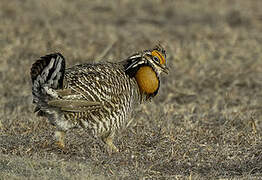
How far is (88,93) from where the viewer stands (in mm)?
5531

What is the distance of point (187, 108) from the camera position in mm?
8055

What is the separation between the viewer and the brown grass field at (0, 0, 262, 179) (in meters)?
5.44

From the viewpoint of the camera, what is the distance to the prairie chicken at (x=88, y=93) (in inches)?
210

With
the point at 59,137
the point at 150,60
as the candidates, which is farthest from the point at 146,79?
the point at 59,137

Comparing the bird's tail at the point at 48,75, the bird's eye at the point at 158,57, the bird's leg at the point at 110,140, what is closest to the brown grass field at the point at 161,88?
the bird's leg at the point at 110,140

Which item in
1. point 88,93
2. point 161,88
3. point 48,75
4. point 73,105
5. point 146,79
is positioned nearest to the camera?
point 48,75

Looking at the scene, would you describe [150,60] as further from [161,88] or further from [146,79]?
[161,88]

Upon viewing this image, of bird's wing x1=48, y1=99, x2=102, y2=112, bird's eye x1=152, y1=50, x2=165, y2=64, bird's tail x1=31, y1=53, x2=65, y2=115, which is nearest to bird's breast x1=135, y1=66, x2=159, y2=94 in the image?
bird's eye x1=152, y1=50, x2=165, y2=64

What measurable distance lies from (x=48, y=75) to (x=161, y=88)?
3.86 metres

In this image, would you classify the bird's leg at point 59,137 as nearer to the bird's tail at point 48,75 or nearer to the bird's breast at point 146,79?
the bird's tail at point 48,75

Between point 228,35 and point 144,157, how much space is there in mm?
6510

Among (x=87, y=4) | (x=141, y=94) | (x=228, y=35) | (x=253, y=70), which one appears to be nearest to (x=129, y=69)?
(x=141, y=94)

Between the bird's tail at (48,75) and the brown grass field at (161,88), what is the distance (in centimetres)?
56

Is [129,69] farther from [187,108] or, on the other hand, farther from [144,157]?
[187,108]
